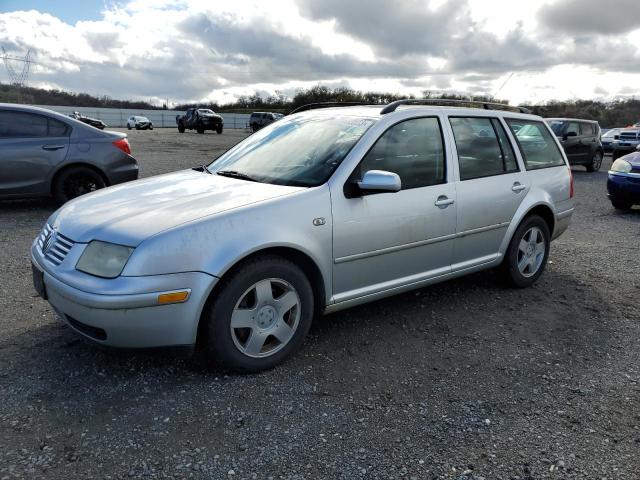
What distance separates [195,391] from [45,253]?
1.26 metres

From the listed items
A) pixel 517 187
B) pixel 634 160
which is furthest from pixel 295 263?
pixel 634 160

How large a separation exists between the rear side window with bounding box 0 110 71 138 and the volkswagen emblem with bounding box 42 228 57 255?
16.1ft

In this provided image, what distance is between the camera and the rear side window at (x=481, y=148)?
430cm

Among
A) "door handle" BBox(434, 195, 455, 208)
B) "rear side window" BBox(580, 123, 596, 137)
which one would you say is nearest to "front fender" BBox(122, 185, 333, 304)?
"door handle" BBox(434, 195, 455, 208)

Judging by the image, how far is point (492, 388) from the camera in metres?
3.21

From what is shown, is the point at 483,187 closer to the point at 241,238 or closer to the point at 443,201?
the point at 443,201

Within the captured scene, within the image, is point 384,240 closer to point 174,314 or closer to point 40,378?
point 174,314

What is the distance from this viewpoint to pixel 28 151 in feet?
24.3

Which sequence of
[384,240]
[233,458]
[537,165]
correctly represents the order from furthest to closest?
[537,165] < [384,240] < [233,458]

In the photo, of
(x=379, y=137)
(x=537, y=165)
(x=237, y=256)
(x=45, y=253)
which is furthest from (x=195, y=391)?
(x=537, y=165)

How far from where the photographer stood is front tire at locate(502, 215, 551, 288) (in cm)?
481

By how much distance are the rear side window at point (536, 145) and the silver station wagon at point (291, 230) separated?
0.04 meters

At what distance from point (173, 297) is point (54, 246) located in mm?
926

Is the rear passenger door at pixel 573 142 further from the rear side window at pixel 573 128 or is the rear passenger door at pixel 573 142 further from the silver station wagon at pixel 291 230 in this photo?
the silver station wagon at pixel 291 230
